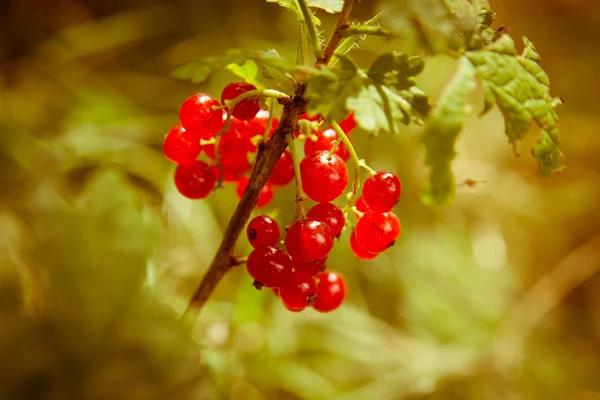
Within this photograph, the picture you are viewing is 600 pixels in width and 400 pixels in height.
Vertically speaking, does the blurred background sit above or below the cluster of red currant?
below

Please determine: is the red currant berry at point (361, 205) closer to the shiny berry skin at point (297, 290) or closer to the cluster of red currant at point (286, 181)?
the cluster of red currant at point (286, 181)

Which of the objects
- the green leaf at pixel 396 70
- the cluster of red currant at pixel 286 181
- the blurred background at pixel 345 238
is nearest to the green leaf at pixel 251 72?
the cluster of red currant at pixel 286 181

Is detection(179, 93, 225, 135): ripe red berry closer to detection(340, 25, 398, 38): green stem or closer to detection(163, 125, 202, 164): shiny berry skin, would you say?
detection(163, 125, 202, 164): shiny berry skin

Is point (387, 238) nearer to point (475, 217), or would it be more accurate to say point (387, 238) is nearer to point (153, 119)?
point (153, 119)

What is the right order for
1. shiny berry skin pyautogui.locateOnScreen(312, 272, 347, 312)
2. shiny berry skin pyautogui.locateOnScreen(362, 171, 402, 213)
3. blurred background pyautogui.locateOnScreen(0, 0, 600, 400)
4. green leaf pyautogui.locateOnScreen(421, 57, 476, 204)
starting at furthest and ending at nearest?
blurred background pyautogui.locateOnScreen(0, 0, 600, 400) < shiny berry skin pyautogui.locateOnScreen(312, 272, 347, 312) < shiny berry skin pyautogui.locateOnScreen(362, 171, 402, 213) < green leaf pyautogui.locateOnScreen(421, 57, 476, 204)

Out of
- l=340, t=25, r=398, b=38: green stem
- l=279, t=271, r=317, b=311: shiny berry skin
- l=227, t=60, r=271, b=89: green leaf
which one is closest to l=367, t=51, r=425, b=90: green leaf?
l=340, t=25, r=398, b=38: green stem

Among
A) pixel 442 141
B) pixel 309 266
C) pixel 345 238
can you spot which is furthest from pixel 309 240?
pixel 345 238

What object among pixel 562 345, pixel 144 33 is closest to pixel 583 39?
pixel 562 345
